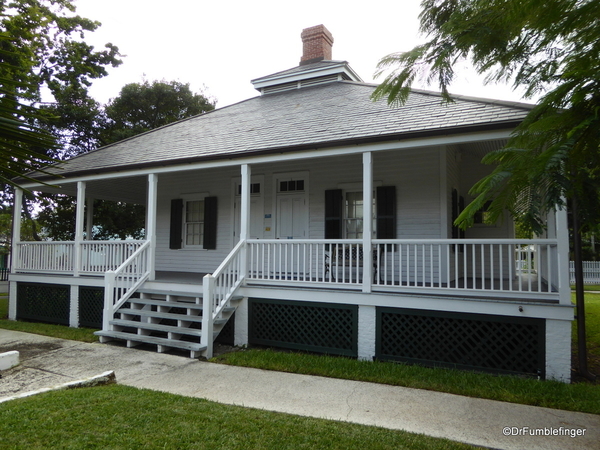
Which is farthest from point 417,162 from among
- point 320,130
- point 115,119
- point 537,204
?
point 115,119

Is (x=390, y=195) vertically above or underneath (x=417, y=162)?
underneath

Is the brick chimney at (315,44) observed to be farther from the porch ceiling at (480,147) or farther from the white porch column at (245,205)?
the white porch column at (245,205)

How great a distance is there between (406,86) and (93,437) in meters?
4.24

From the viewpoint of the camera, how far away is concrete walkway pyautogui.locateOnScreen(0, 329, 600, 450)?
14.3 feet

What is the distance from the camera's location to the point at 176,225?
476 inches

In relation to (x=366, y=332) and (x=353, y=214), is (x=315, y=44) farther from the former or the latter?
(x=366, y=332)

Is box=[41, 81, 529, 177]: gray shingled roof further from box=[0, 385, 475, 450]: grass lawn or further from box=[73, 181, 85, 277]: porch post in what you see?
box=[0, 385, 475, 450]: grass lawn

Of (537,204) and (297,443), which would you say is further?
(297,443)

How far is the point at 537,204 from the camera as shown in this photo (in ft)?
8.18

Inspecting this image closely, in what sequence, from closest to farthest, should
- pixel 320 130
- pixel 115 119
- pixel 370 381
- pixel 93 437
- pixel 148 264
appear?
pixel 93 437
pixel 370 381
pixel 320 130
pixel 148 264
pixel 115 119

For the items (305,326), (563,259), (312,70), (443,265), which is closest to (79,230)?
(305,326)

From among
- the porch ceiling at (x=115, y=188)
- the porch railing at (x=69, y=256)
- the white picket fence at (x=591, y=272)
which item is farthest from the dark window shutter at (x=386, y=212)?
the white picket fence at (x=591, y=272)

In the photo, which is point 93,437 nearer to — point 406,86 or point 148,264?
point 406,86

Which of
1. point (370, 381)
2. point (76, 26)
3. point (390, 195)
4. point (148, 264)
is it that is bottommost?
point (370, 381)
